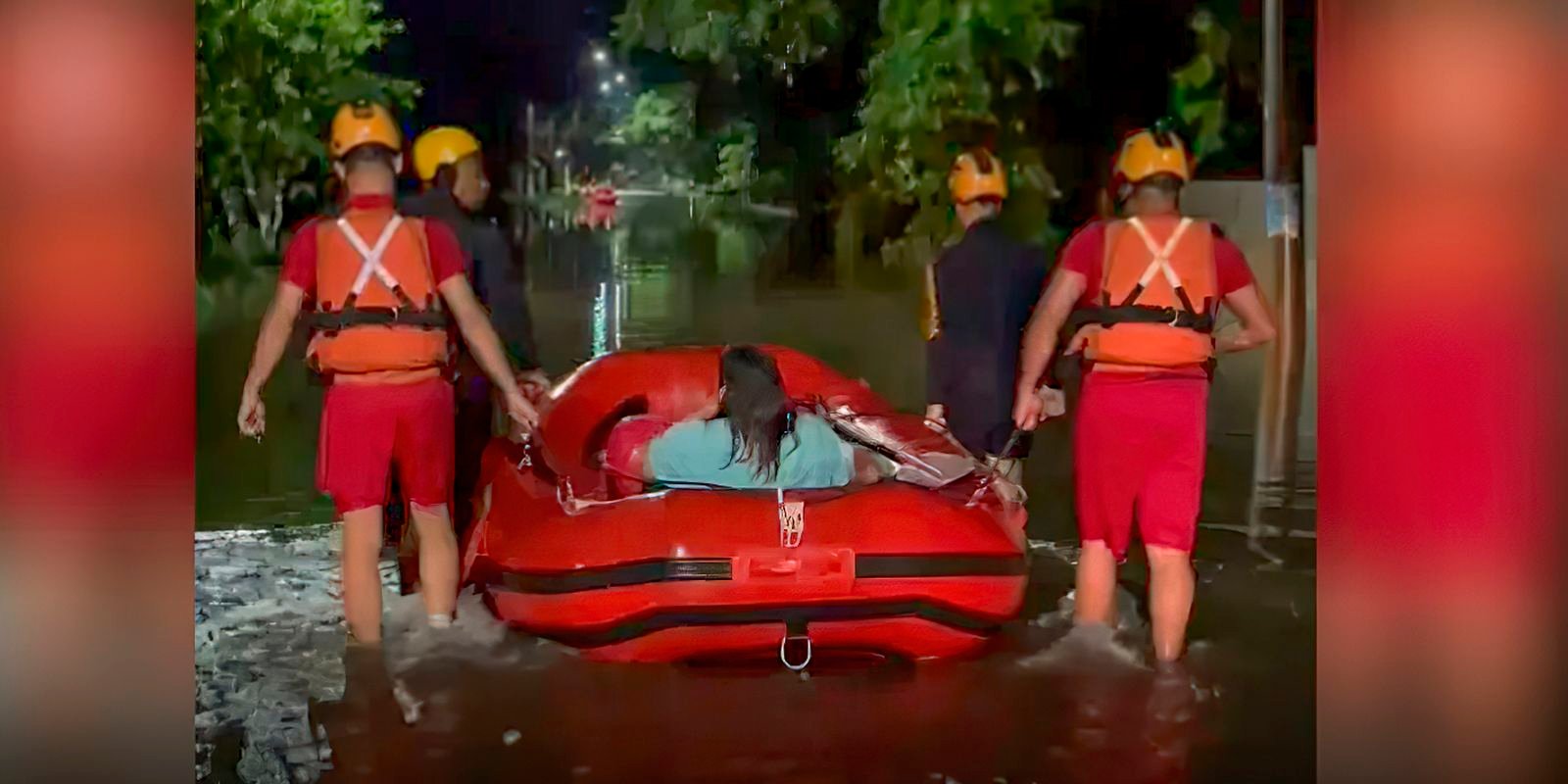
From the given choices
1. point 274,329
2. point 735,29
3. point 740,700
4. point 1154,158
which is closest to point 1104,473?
point 1154,158

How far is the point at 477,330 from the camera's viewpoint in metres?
4.92

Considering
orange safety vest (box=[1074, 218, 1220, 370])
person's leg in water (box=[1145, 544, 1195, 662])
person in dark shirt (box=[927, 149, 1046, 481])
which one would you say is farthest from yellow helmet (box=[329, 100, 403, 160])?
person's leg in water (box=[1145, 544, 1195, 662])

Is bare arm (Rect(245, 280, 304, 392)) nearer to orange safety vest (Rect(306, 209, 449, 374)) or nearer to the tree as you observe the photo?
orange safety vest (Rect(306, 209, 449, 374))

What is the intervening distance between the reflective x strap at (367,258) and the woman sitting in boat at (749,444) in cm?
83

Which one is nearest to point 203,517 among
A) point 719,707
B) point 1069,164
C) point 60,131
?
point 719,707

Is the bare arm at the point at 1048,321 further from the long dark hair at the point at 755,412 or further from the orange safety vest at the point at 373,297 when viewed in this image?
the orange safety vest at the point at 373,297

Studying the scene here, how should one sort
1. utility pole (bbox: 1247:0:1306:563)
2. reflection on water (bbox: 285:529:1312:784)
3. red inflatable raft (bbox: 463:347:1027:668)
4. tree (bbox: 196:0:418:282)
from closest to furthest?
reflection on water (bbox: 285:529:1312:784) → red inflatable raft (bbox: 463:347:1027:668) → tree (bbox: 196:0:418:282) → utility pole (bbox: 1247:0:1306:563)

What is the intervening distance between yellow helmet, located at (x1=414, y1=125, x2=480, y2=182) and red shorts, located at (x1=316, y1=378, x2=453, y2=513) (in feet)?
2.43

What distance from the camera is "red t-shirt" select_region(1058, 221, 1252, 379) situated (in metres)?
4.80

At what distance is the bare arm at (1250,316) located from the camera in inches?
190

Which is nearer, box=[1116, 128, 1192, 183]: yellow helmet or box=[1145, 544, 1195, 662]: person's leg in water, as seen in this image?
box=[1116, 128, 1192, 183]: yellow helmet

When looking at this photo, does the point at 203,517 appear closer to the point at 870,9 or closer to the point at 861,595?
the point at 861,595

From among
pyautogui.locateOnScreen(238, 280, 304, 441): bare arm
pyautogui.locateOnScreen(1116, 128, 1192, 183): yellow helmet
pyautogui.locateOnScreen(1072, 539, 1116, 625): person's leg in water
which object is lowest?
pyautogui.locateOnScreen(1072, 539, 1116, 625): person's leg in water

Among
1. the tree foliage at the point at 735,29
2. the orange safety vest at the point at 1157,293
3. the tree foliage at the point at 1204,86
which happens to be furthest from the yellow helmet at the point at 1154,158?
the tree foliage at the point at 1204,86
